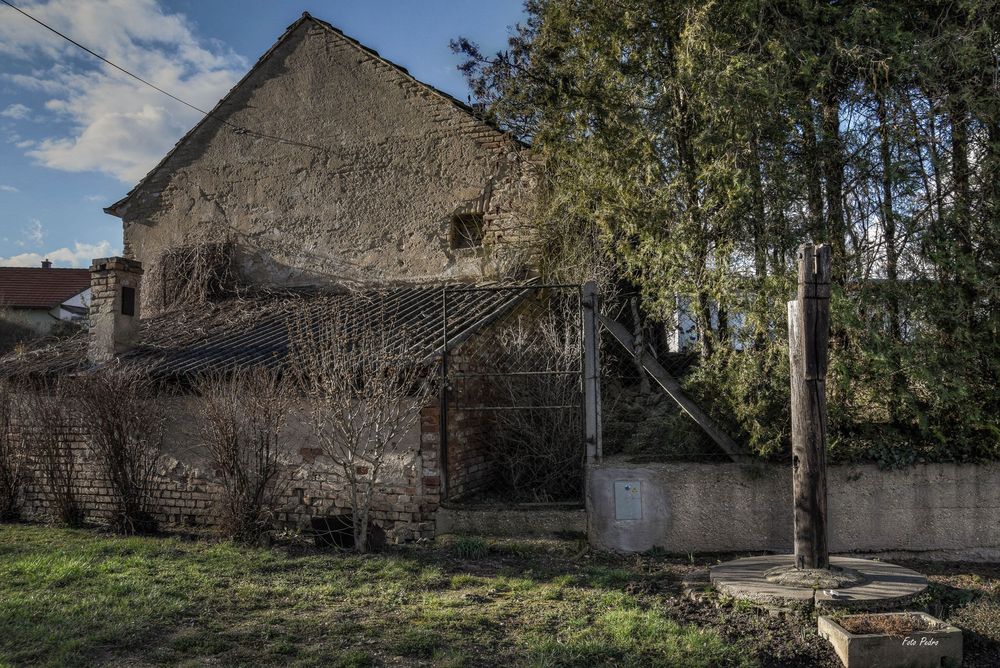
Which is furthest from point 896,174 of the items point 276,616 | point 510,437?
point 276,616

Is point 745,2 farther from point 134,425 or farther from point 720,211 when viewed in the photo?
point 134,425

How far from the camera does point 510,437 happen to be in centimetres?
902

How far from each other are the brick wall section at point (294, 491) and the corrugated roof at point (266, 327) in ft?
3.26

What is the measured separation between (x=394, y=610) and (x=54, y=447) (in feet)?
20.0

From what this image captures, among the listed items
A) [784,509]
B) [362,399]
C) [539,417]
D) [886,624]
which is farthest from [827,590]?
[362,399]

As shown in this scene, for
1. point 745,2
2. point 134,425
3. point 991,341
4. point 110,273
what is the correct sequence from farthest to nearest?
point 110,273
point 134,425
point 745,2
point 991,341

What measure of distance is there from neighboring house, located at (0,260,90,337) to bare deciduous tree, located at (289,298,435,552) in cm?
2714

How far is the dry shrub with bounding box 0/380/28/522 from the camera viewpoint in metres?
9.63

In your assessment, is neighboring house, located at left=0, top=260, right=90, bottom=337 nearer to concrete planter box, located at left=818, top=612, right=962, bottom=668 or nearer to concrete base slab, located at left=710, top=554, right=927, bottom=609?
concrete base slab, located at left=710, top=554, right=927, bottom=609

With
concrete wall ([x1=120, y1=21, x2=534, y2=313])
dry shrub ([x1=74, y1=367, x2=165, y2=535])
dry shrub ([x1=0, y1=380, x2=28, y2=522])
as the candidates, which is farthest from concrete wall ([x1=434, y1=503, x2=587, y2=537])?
dry shrub ([x1=0, y1=380, x2=28, y2=522])

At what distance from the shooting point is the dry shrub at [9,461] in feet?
31.6

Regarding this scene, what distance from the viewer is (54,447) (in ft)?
30.6

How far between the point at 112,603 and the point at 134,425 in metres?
3.39

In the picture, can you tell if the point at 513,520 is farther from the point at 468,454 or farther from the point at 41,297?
the point at 41,297
